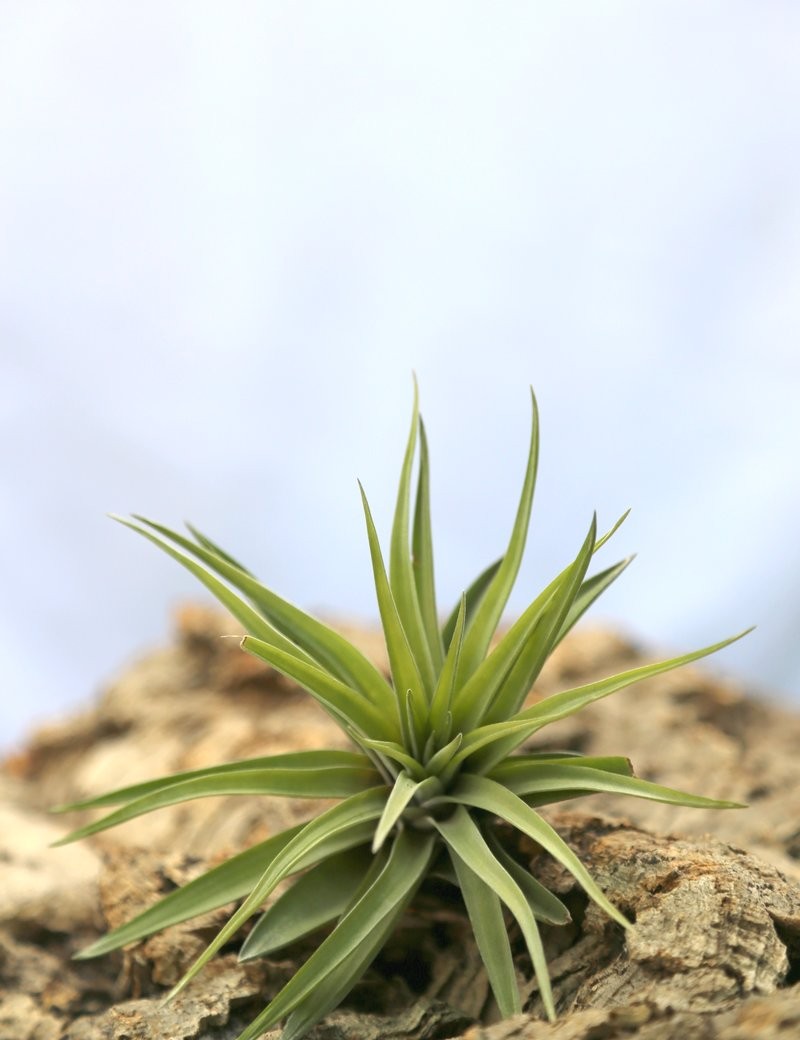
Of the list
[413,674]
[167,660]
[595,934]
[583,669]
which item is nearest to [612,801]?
[583,669]

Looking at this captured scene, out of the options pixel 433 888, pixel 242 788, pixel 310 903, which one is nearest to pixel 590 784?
pixel 433 888

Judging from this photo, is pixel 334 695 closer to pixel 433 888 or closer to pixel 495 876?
pixel 495 876

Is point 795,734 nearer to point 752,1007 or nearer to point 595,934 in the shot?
point 595,934

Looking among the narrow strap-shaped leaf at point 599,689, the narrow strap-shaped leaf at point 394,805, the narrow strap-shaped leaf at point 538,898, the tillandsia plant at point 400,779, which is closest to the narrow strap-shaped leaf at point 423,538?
the tillandsia plant at point 400,779

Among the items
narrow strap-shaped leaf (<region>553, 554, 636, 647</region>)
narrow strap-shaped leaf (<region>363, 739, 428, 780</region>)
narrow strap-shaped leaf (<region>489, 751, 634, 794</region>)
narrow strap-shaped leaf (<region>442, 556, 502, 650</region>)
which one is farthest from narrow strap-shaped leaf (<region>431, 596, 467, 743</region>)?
narrow strap-shaped leaf (<region>442, 556, 502, 650</region>)

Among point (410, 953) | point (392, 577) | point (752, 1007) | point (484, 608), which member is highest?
point (392, 577)

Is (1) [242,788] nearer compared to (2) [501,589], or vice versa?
(1) [242,788]
